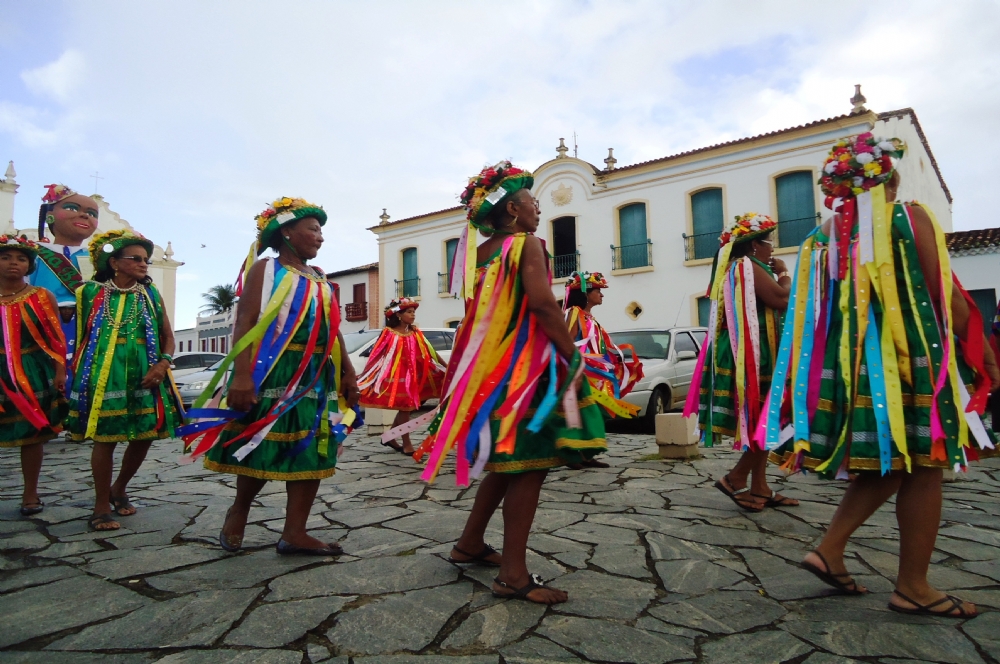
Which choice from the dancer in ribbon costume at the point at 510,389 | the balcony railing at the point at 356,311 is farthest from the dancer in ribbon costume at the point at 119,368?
the balcony railing at the point at 356,311

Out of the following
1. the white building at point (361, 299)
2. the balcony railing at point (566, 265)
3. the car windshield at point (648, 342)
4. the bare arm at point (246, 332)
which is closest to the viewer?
the bare arm at point (246, 332)

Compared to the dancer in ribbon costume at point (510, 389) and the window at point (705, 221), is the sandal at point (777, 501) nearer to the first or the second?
the dancer in ribbon costume at point (510, 389)

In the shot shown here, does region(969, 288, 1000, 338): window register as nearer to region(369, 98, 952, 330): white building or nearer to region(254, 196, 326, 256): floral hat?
region(369, 98, 952, 330): white building

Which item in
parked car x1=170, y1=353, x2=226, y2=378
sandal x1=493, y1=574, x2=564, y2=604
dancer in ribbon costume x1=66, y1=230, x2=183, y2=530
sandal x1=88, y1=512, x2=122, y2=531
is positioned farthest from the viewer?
parked car x1=170, y1=353, x2=226, y2=378

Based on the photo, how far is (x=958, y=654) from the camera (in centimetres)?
201

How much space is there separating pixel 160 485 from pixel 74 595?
8.62 feet

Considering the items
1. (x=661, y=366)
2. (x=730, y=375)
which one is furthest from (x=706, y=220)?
(x=730, y=375)

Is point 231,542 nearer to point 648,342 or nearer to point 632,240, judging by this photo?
point 648,342

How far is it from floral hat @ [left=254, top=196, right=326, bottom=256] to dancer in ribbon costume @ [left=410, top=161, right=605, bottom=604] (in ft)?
2.60

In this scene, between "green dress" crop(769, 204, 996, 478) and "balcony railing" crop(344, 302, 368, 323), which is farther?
"balcony railing" crop(344, 302, 368, 323)

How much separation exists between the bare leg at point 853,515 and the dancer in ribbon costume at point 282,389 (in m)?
2.03

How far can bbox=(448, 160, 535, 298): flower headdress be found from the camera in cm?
280

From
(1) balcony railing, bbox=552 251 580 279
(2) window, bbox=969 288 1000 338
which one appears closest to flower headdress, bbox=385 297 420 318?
(1) balcony railing, bbox=552 251 580 279

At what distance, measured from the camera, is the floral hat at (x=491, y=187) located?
2.79 m
